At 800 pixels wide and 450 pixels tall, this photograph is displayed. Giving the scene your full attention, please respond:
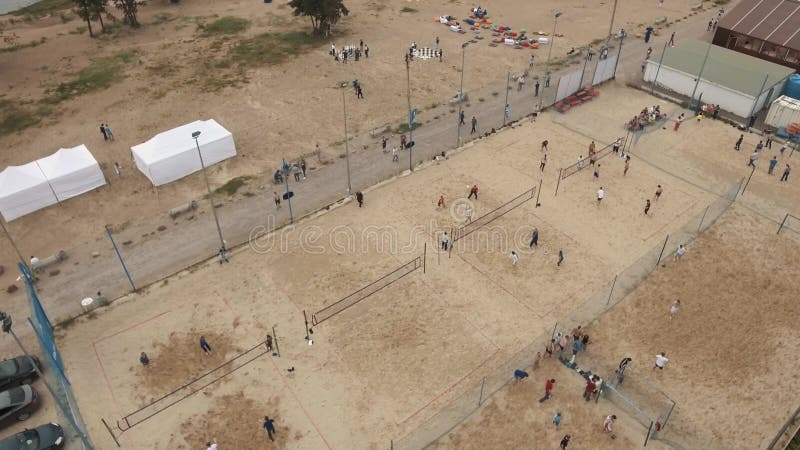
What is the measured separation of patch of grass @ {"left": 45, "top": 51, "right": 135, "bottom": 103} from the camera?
45.9 m

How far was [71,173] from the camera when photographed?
33.2m

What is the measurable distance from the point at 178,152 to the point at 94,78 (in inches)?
816

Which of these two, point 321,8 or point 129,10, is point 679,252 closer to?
point 321,8

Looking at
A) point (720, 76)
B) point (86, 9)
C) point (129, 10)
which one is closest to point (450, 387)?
point (720, 76)

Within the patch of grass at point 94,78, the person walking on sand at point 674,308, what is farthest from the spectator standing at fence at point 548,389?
the patch of grass at point 94,78

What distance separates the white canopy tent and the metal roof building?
54477 millimetres

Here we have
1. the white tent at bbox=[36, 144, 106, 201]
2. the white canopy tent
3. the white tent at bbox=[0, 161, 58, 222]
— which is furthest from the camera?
the white tent at bbox=[36, 144, 106, 201]

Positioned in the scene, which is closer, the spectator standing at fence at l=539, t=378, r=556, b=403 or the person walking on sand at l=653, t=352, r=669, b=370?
the spectator standing at fence at l=539, t=378, r=556, b=403

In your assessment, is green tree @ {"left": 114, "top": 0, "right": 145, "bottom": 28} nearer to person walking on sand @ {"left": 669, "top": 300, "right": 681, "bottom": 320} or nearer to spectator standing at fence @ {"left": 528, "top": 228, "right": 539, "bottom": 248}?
spectator standing at fence @ {"left": 528, "top": 228, "right": 539, "bottom": 248}

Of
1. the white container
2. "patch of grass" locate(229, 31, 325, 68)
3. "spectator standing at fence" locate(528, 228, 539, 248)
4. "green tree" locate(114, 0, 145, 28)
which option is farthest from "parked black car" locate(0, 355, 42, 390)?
the white container

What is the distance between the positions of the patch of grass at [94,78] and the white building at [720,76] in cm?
4846

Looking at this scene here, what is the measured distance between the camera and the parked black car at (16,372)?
22.4 metres

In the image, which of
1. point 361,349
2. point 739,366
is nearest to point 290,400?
point 361,349

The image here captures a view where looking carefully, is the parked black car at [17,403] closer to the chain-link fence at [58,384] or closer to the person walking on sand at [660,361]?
the chain-link fence at [58,384]
